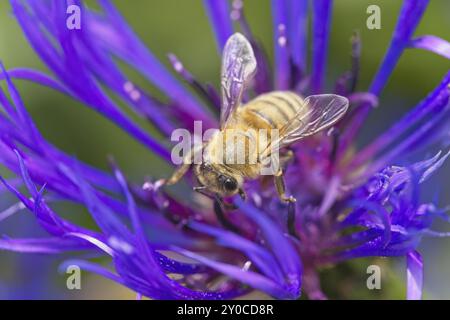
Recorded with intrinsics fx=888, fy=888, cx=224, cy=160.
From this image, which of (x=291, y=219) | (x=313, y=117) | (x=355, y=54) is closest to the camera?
(x=313, y=117)

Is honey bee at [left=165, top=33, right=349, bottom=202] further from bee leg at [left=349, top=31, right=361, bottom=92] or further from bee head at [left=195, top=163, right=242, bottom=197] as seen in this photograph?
bee leg at [left=349, top=31, right=361, bottom=92]

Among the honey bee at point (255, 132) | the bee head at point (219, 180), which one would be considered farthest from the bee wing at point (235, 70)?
the bee head at point (219, 180)

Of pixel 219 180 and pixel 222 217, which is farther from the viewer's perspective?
pixel 222 217

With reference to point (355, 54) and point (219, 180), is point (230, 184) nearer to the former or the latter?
point (219, 180)

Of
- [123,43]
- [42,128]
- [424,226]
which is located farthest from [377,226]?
[42,128]

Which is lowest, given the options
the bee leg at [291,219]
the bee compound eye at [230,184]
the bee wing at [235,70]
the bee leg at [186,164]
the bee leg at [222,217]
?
the bee leg at [291,219]

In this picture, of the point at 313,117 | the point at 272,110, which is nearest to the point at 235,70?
the point at 272,110

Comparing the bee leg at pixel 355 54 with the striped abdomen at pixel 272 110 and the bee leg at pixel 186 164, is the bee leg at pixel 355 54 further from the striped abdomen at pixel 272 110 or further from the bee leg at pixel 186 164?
the bee leg at pixel 186 164
